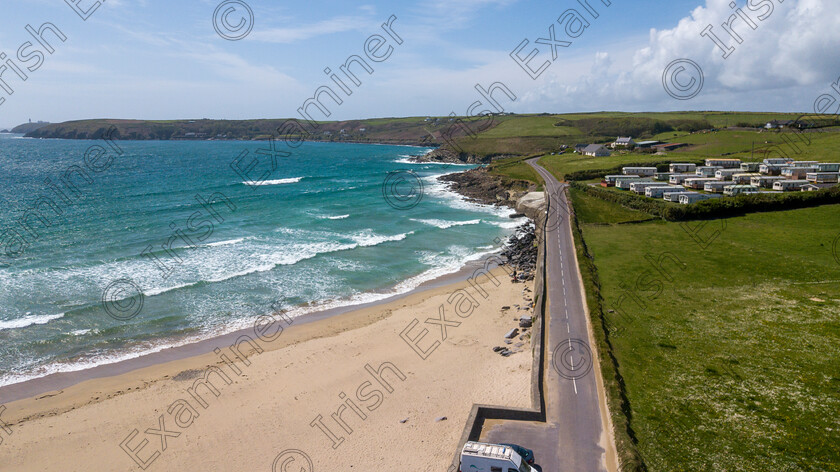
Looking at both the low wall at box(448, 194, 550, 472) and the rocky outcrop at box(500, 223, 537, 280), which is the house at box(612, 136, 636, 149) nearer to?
the rocky outcrop at box(500, 223, 537, 280)

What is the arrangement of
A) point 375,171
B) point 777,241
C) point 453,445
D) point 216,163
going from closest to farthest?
1. point 453,445
2. point 777,241
3. point 375,171
4. point 216,163

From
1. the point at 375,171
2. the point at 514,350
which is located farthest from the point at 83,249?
the point at 375,171

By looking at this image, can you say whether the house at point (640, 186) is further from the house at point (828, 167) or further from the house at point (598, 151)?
the house at point (598, 151)

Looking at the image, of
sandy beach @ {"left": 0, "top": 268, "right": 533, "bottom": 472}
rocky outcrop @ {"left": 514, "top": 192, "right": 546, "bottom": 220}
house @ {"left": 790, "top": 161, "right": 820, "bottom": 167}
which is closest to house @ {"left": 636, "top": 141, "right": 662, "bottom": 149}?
house @ {"left": 790, "top": 161, "right": 820, "bottom": 167}

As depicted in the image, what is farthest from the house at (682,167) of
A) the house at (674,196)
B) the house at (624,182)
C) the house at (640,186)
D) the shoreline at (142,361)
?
the shoreline at (142,361)

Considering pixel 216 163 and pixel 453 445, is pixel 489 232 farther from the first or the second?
pixel 216 163

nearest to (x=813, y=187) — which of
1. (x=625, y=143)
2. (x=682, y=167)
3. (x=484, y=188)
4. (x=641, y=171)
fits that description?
(x=682, y=167)
